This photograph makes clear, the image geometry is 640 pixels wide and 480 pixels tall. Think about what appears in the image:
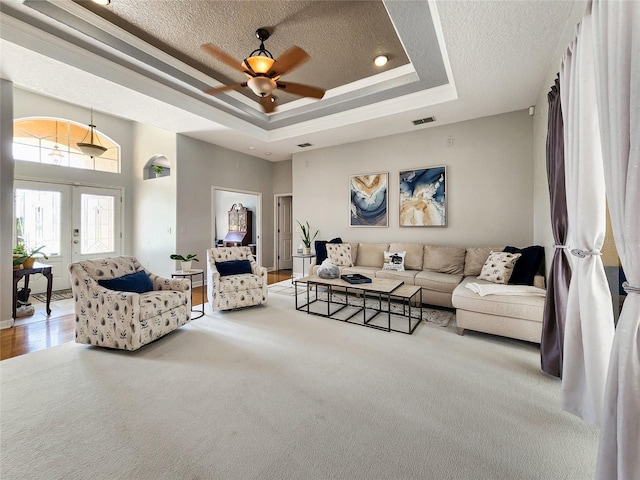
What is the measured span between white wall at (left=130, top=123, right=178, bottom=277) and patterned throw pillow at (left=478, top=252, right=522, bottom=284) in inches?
202

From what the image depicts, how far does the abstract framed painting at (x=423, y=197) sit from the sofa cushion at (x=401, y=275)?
1.01 meters

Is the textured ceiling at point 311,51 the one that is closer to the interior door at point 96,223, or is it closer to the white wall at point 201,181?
the white wall at point 201,181

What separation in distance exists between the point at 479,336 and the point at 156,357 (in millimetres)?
3274

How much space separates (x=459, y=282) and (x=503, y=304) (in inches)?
40.0

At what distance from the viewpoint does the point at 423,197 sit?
487 cm

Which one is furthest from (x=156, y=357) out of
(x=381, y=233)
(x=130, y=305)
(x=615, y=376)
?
(x=381, y=233)

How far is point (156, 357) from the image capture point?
8.43 ft

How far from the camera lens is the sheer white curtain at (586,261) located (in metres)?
1.59

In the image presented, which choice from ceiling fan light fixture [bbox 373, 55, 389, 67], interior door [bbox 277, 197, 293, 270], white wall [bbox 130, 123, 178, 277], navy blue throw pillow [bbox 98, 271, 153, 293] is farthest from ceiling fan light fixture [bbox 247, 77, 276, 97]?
interior door [bbox 277, 197, 293, 270]

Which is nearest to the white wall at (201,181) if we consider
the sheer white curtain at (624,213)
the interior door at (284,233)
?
the interior door at (284,233)

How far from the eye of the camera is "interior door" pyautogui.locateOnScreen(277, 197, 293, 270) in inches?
296

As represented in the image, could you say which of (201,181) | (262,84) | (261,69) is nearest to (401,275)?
(262,84)

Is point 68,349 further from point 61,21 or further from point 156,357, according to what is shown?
point 61,21

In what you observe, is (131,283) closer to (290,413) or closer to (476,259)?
(290,413)
